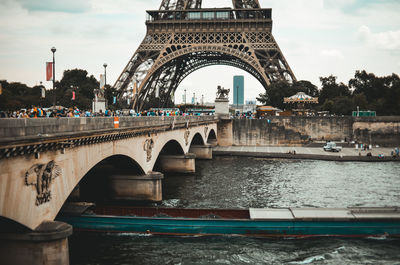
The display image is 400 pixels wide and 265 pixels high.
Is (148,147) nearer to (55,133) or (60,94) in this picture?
(55,133)

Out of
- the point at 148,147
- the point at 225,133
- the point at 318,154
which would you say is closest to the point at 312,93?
the point at 225,133

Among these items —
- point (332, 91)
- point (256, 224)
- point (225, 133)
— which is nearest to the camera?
point (256, 224)

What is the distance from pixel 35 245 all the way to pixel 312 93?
84458mm

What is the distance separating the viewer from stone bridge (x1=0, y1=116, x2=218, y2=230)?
42.3 ft

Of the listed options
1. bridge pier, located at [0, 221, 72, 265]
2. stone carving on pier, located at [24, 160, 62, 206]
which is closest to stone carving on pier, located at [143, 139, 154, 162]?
stone carving on pier, located at [24, 160, 62, 206]

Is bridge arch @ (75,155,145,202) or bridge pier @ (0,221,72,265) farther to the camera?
bridge arch @ (75,155,145,202)

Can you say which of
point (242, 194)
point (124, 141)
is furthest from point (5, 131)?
point (242, 194)

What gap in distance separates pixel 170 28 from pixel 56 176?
66663 mm

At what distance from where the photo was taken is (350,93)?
348 ft

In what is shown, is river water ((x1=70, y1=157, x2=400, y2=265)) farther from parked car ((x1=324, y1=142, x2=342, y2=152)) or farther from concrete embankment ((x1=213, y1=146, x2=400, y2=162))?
parked car ((x1=324, y1=142, x2=342, y2=152))

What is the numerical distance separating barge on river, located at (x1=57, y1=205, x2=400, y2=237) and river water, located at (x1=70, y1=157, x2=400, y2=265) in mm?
420

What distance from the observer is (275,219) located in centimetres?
2283

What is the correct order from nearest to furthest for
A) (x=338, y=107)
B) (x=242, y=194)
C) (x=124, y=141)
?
(x=124, y=141) → (x=242, y=194) → (x=338, y=107)

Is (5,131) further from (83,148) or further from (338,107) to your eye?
(338,107)
